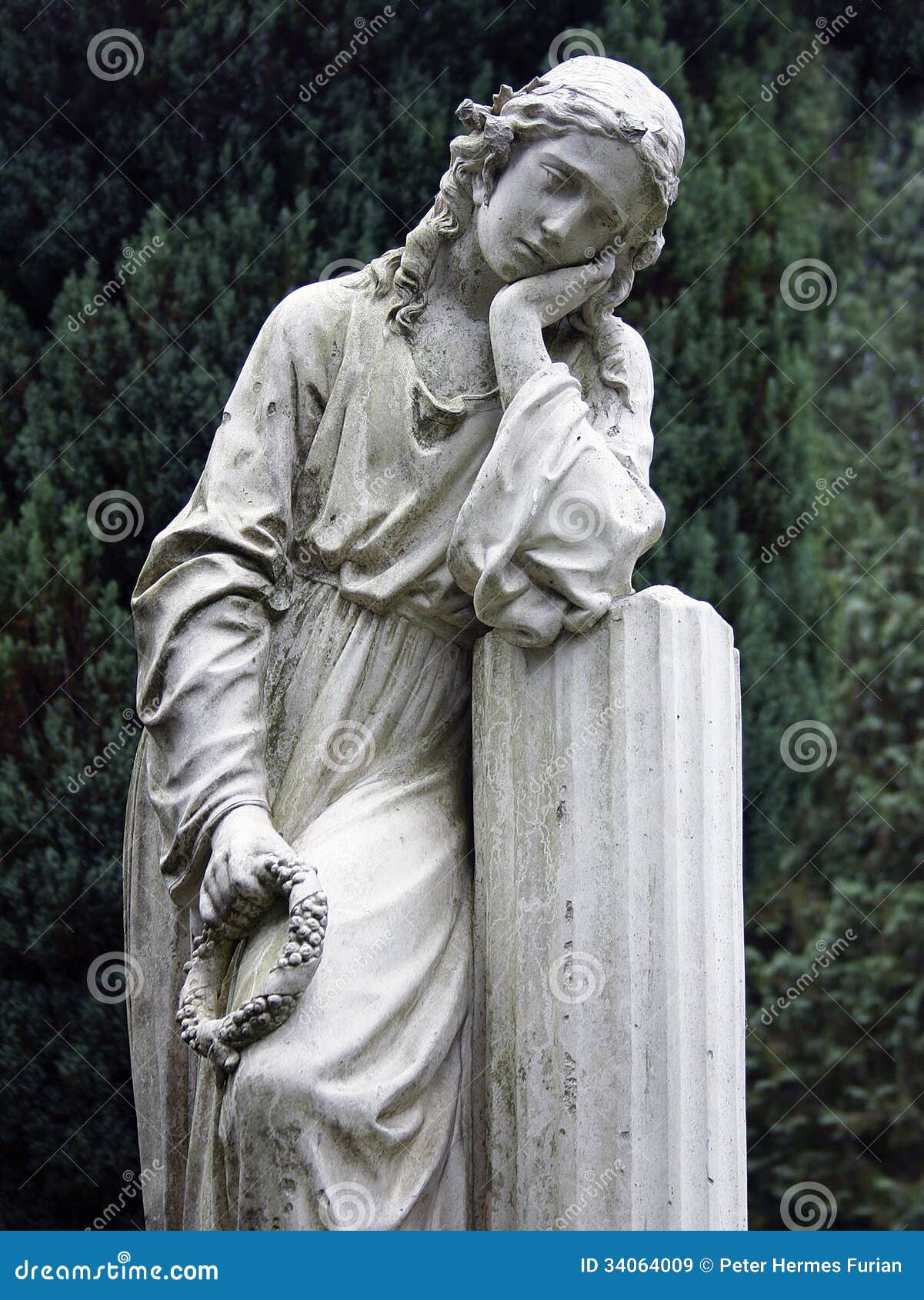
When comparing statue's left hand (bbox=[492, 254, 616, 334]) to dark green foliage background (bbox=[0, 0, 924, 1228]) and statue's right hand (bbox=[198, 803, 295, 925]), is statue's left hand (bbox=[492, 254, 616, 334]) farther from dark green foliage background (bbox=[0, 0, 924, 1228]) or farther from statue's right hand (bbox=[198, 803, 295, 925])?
dark green foliage background (bbox=[0, 0, 924, 1228])

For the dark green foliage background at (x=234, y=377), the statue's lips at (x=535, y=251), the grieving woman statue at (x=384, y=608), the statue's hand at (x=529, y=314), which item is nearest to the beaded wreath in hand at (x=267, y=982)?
the grieving woman statue at (x=384, y=608)

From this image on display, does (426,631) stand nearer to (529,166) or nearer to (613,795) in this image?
(613,795)

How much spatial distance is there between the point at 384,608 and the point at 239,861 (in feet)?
2.05

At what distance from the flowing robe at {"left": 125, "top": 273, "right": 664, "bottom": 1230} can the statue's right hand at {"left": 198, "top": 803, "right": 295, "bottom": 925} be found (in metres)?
0.05

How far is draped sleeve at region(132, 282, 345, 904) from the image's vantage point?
158 inches

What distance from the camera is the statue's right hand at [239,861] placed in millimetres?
3840

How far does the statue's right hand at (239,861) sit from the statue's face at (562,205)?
47.0 inches

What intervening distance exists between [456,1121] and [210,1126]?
1.48 feet

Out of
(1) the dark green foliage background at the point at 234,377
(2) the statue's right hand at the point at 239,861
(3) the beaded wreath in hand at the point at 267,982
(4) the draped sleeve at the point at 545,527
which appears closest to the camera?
(3) the beaded wreath in hand at the point at 267,982

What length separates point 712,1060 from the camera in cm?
393

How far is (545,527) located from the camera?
13.2 ft

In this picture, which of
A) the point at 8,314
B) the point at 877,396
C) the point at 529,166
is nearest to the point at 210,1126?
the point at 529,166

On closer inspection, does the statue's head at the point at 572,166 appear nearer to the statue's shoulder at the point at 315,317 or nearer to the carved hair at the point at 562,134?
the carved hair at the point at 562,134

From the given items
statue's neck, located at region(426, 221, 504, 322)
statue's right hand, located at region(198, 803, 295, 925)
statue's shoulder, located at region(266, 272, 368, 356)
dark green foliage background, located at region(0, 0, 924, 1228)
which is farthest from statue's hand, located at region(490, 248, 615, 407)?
dark green foliage background, located at region(0, 0, 924, 1228)
